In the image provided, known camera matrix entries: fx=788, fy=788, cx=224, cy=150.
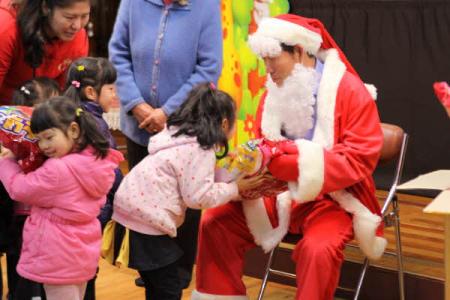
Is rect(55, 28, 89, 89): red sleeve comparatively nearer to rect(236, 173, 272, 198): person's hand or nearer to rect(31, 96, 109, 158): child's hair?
rect(31, 96, 109, 158): child's hair

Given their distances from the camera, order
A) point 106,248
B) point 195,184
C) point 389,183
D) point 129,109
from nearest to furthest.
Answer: point 195,184
point 106,248
point 129,109
point 389,183

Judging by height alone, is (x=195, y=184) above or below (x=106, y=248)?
above

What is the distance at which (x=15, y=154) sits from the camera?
2.86 meters

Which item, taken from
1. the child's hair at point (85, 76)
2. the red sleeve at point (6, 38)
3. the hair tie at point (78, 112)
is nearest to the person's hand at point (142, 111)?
the child's hair at point (85, 76)

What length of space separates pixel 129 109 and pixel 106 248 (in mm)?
791

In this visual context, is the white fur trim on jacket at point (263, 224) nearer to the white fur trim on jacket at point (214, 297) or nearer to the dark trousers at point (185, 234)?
the white fur trim on jacket at point (214, 297)

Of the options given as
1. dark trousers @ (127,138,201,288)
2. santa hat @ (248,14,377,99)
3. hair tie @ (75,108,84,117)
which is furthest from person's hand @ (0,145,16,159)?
santa hat @ (248,14,377,99)

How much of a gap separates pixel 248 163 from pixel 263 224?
0.38 metres

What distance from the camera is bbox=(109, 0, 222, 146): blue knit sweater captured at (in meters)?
3.55

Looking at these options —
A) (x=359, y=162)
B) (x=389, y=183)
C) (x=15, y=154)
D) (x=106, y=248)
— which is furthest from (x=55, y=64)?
(x=389, y=183)

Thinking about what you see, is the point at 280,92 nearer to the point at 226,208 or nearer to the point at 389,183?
the point at 226,208

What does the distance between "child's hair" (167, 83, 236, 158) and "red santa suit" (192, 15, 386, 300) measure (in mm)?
275

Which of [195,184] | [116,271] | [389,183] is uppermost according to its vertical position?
[195,184]

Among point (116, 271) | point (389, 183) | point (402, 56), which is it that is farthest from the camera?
point (402, 56)
